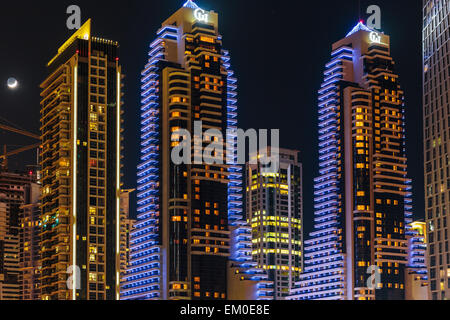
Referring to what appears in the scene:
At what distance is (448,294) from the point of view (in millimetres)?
118188

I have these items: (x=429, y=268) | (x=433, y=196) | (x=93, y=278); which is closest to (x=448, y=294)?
(x=429, y=268)

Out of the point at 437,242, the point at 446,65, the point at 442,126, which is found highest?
the point at 446,65

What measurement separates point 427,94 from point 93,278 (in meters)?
92.4

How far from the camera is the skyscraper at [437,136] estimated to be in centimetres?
12400

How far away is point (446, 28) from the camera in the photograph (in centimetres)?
12988

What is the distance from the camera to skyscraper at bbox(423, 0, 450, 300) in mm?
124000

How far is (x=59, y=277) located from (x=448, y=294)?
10470 cm

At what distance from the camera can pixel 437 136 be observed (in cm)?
13225
